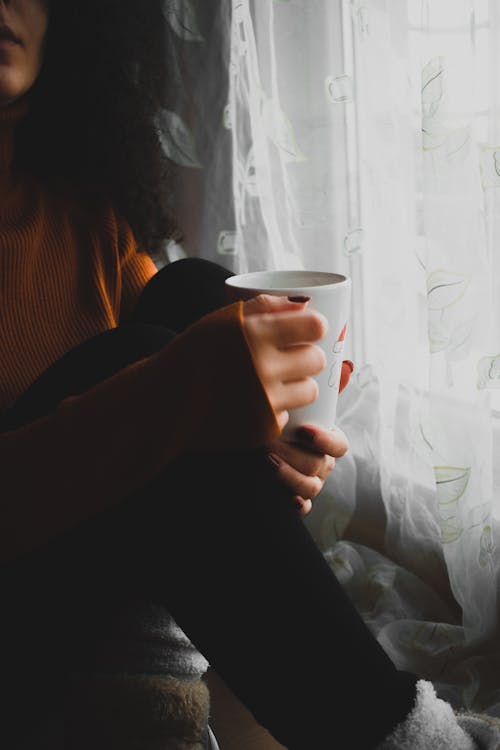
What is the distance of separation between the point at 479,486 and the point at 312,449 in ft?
1.02

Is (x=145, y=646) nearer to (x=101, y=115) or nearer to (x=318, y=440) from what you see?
(x=318, y=440)

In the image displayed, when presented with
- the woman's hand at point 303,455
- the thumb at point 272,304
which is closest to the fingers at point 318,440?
the woman's hand at point 303,455

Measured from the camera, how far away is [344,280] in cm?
61

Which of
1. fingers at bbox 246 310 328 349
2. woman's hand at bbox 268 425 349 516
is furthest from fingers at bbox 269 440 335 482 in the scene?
fingers at bbox 246 310 328 349

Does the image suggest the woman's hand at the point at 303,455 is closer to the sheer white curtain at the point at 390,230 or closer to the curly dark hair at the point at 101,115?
the sheer white curtain at the point at 390,230

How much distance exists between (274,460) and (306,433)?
3 centimetres

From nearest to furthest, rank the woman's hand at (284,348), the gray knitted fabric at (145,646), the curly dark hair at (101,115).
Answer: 1. the woman's hand at (284,348)
2. the gray knitted fabric at (145,646)
3. the curly dark hair at (101,115)

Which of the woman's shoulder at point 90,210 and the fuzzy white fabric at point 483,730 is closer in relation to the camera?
the fuzzy white fabric at point 483,730

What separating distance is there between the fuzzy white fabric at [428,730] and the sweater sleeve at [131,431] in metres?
0.22

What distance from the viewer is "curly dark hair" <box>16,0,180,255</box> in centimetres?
109

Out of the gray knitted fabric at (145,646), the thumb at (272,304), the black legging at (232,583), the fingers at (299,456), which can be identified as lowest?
the gray knitted fabric at (145,646)

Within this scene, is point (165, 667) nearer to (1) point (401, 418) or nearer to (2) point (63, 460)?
(2) point (63, 460)

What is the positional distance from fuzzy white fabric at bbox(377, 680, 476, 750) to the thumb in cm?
30

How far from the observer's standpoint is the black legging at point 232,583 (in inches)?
22.3
